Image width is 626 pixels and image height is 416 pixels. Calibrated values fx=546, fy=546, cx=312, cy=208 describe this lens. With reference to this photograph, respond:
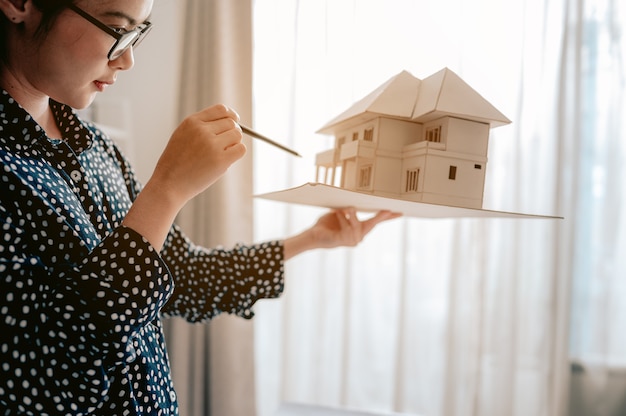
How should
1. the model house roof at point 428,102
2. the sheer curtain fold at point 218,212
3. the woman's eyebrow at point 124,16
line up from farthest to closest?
1. the sheer curtain fold at point 218,212
2. the model house roof at point 428,102
3. the woman's eyebrow at point 124,16

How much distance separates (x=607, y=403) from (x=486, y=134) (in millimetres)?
1453

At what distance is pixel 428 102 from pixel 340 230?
1.21 ft

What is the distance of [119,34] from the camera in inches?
29.4

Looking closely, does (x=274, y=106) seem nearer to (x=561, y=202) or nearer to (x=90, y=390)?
(x=561, y=202)

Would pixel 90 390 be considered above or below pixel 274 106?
below

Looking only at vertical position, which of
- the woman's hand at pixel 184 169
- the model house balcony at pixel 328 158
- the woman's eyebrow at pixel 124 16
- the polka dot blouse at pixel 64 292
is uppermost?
the woman's eyebrow at pixel 124 16

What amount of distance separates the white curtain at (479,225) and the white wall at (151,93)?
1.16 ft

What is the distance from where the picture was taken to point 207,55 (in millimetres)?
2129

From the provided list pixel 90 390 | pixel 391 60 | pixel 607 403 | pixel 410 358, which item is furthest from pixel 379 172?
pixel 607 403

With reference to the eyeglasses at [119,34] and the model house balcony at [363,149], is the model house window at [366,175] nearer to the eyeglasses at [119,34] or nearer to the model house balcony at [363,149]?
the model house balcony at [363,149]

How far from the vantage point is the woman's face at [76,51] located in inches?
28.3

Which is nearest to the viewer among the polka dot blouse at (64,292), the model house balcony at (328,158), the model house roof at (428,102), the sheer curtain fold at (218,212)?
the polka dot blouse at (64,292)

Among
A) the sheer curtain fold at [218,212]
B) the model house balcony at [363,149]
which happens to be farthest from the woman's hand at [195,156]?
the sheer curtain fold at [218,212]

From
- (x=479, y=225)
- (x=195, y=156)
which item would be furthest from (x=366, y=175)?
(x=479, y=225)
